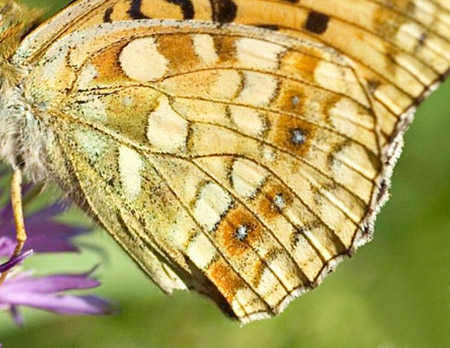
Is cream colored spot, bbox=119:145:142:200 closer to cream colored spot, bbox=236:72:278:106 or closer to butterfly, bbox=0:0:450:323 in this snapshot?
butterfly, bbox=0:0:450:323

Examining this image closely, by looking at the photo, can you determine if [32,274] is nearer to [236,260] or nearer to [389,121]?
[236,260]

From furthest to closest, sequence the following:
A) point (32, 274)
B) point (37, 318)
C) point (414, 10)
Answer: point (37, 318)
point (32, 274)
point (414, 10)

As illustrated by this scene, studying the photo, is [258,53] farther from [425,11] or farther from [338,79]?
[425,11]

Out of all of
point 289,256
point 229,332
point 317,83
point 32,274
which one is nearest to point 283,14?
point 317,83

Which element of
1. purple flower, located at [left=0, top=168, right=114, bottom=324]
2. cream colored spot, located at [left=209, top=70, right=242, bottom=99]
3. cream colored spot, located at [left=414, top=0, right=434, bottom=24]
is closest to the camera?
cream colored spot, located at [left=414, top=0, right=434, bottom=24]


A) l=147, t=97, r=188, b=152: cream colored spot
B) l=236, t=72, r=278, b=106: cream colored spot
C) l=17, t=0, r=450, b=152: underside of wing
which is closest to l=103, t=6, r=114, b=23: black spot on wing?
l=17, t=0, r=450, b=152: underside of wing

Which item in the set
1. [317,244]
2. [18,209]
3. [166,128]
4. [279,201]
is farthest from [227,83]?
[18,209]

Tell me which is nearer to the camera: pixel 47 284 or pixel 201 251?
pixel 201 251
